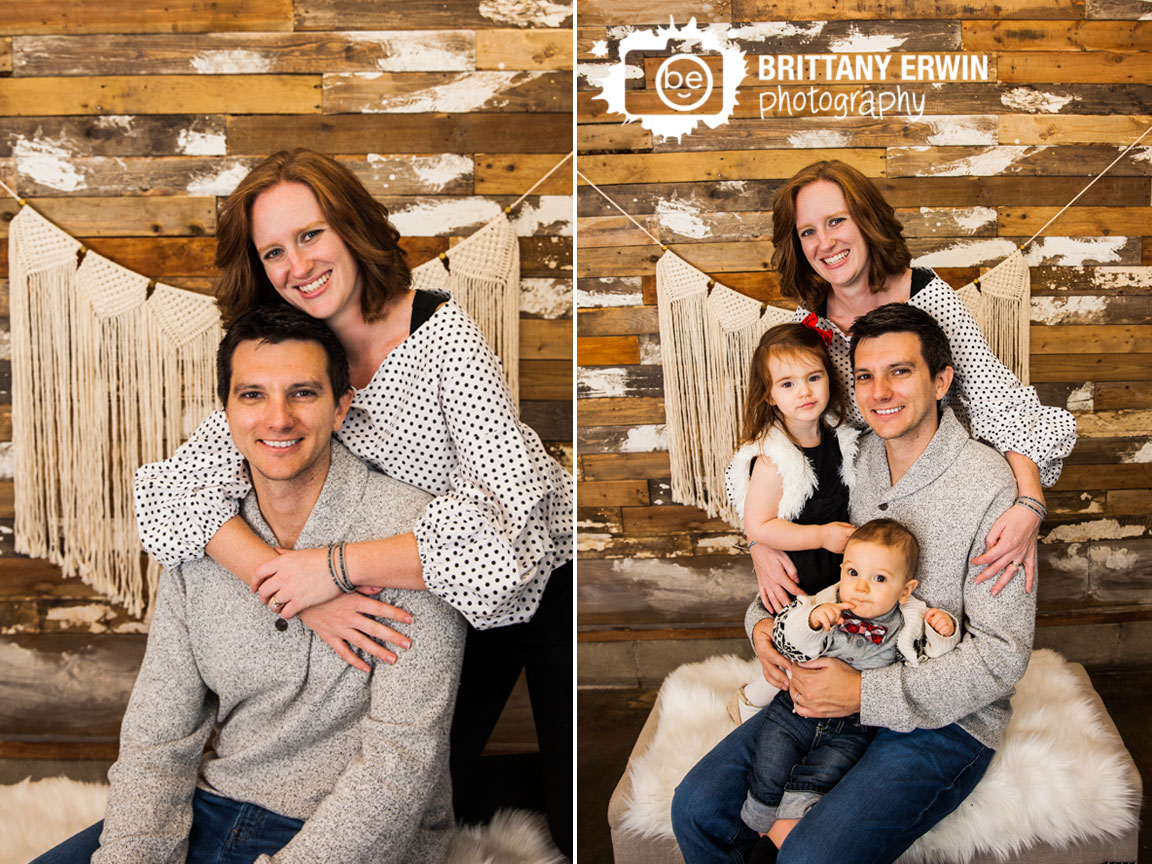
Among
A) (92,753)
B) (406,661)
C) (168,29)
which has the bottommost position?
(92,753)

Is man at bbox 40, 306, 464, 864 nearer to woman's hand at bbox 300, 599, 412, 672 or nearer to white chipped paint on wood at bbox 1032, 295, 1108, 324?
woman's hand at bbox 300, 599, 412, 672

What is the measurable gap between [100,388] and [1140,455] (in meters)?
1.70

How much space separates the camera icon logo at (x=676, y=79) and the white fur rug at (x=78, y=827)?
1056 millimetres

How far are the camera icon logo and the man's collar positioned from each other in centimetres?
64

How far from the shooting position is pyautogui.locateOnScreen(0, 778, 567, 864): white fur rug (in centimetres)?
125

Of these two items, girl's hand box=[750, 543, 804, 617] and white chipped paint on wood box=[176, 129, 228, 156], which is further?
white chipped paint on wood box=[176, 129, 228, 156]

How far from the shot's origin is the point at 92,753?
5.08 feet

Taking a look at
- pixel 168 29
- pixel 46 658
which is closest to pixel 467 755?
pixel 46 658

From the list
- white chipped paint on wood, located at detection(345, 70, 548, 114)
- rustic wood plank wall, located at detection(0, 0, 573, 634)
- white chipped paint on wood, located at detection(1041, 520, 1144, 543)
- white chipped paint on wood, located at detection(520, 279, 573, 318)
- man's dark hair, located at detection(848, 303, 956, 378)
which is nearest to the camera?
man's dark hair, located at detection(848, 303, 956, 378)

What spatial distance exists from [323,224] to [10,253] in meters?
0.69

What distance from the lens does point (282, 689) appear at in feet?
3.80

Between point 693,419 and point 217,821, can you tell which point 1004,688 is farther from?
point 217,821

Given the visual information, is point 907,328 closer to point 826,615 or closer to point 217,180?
point 826,615

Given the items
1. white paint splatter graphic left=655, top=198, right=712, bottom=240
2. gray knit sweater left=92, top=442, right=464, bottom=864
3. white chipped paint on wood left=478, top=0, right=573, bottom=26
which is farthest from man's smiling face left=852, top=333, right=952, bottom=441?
white chipped paint on wood left=478, top=0, right=573, bottom=26
